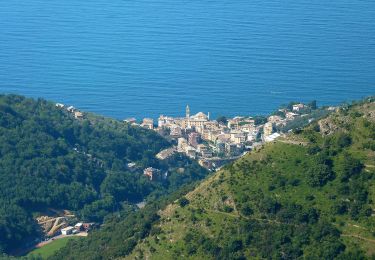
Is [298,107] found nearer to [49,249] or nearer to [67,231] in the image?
[67,231]

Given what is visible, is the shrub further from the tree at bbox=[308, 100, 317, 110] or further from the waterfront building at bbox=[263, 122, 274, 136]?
the tree at bbox=[308, 100, 317, 110]

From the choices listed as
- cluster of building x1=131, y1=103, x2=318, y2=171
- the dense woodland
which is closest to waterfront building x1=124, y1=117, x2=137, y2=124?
cluster of building x1=131, y1=103, x2=318, y2=171

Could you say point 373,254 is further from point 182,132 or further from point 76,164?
point 182,132

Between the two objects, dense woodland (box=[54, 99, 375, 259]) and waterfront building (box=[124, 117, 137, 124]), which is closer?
dense woodland (box=[54, 99, 375, 259])

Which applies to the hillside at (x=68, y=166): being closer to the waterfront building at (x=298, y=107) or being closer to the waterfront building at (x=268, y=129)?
the waterfront building at (x=268, y=129)

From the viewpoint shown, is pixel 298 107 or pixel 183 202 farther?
pixel 298 107

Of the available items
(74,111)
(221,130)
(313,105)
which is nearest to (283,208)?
(221,130)

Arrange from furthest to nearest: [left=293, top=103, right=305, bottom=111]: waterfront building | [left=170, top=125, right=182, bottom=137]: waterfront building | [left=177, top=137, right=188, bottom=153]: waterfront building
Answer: [left=293, top=103, right=305, bottom=111]: waterfront building, [left=170, top=125, right=182, bottom=137]: waterfront building, [left=177, top=137, right=188, bottom=153]: waterfront building

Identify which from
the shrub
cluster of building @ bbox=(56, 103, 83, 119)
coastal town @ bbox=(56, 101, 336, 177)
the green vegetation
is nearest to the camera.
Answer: the shrub
